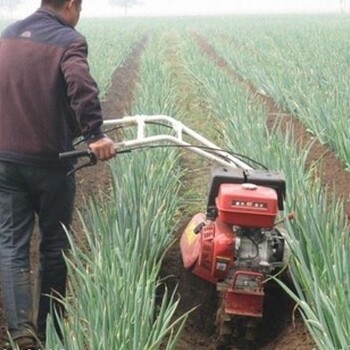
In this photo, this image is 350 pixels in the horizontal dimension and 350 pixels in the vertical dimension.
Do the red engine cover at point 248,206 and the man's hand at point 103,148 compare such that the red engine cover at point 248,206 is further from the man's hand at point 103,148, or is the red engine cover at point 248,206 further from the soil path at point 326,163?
the soil path at point 326,163

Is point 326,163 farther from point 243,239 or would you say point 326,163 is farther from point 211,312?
point 243,239

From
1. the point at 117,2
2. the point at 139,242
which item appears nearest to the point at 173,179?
the point at 139,242

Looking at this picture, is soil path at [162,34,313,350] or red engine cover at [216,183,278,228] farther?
soil path at [162,34,313,350]

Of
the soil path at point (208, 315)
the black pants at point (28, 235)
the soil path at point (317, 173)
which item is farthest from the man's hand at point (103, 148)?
the soil path at point (317, 173)

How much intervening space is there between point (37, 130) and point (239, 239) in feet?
2.88

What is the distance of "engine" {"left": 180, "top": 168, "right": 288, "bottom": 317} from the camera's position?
8.61 ft

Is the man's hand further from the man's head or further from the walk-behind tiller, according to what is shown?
the man's head

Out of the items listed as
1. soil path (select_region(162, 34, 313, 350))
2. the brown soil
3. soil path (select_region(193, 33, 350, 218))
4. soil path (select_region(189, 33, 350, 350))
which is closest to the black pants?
the brown soil

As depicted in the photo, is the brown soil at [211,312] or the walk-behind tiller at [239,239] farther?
the brown soil at [211,312]

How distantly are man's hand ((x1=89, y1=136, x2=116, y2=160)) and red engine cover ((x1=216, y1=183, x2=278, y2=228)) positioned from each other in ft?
1.43

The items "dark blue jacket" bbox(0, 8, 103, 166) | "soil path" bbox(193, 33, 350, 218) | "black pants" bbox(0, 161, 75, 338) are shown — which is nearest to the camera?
"dark blue jacket" bbox(0, 8, 103, 166)

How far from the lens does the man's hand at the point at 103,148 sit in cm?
269

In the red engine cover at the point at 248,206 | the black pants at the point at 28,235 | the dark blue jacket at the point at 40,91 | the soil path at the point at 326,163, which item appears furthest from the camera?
the soil path at the point at 326,163

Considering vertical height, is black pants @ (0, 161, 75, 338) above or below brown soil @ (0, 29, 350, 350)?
above
